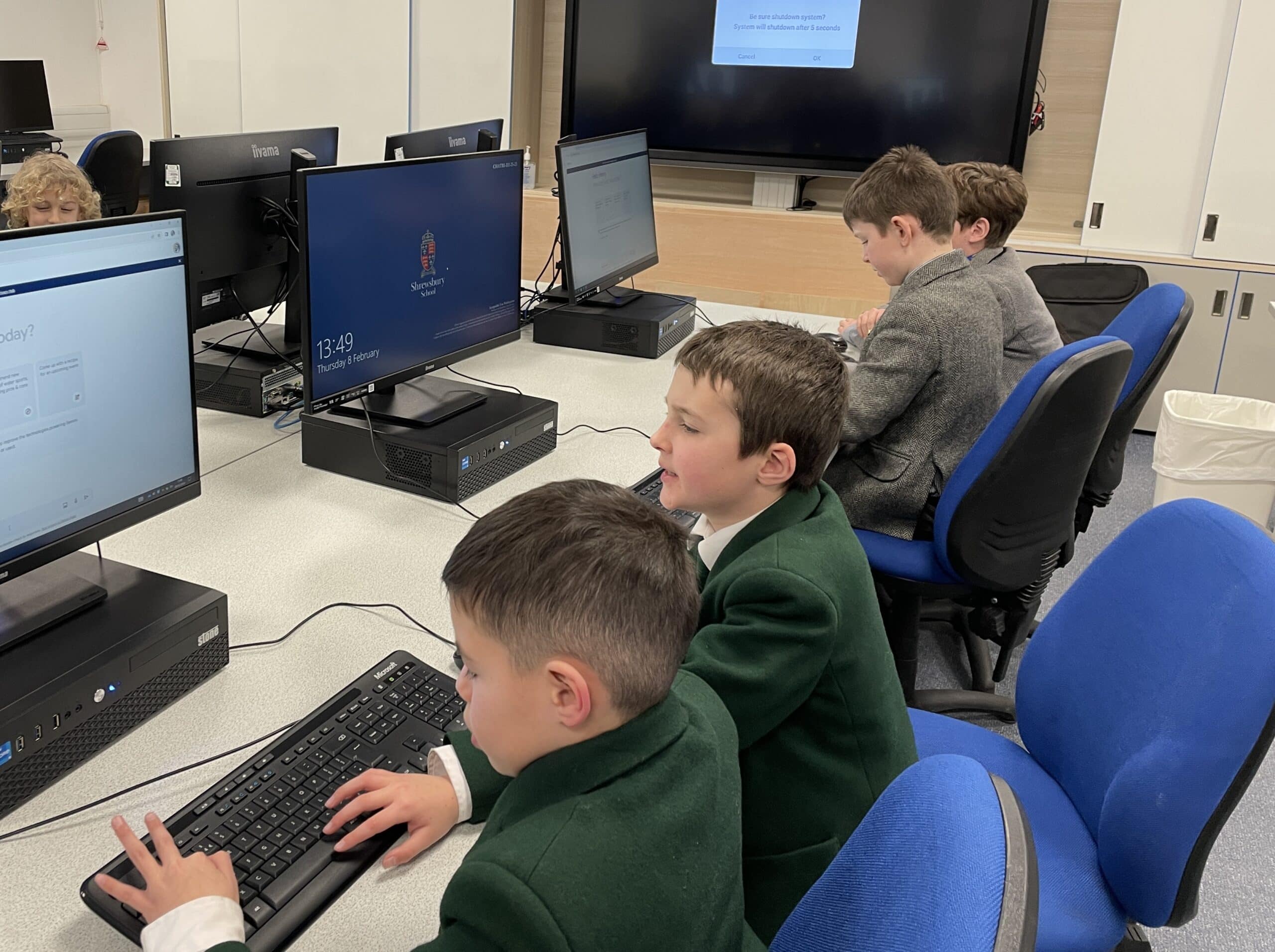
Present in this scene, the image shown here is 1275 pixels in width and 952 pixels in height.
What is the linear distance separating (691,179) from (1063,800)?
13.1 ft

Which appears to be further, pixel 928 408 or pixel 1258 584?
pixel 928 408

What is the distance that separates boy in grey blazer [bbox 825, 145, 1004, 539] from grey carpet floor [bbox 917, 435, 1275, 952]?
0.39 meters

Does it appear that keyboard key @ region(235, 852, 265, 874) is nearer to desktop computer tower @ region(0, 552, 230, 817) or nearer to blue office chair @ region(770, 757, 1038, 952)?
desktop computer tower @ region(0, 552, 230, 817)

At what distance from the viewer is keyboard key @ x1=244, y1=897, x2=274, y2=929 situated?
2.82 feet

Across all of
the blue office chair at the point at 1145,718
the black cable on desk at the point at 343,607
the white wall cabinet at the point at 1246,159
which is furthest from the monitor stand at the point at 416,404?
Answer: the white wall cabinet at the point at 1246,159

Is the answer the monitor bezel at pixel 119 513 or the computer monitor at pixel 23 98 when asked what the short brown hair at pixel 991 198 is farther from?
the computer monitor at pixel 23 98

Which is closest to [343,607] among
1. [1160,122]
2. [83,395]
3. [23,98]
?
[83,395]

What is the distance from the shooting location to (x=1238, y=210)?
12.9ft

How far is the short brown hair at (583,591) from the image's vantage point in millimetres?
746

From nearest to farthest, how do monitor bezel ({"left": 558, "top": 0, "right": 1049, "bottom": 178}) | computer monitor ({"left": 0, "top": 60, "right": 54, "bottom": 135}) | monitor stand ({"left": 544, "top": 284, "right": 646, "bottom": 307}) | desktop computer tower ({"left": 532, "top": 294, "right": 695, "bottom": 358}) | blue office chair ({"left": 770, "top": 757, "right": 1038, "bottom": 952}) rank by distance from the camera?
blue office chair ({"left": 770, "top": 757, "right": 1038, "bottom": 952}) < desktop computer tower ({"left": 532, "top": 294, "right": 695, "bottom": 358}) < monitor stand ({"left": 544, "top": 284, "right": 646, "bottom": 307}) < monitor bezel ({"left": 558, "top": 0, "right": 1049, "bottom": 178}) < computer monitor ({"left": 0, "top": 60, "right": 54, "bottom": 135})

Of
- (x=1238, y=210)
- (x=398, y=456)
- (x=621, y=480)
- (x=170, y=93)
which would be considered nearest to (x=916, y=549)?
(x=621, y=480)

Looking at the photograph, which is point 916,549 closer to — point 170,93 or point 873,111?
point 873,111

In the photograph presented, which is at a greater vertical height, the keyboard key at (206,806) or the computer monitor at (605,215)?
the computer monitor at (605,215)

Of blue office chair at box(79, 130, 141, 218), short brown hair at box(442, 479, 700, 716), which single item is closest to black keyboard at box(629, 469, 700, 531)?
short brown hair at box(442, 479, 700, 716)
